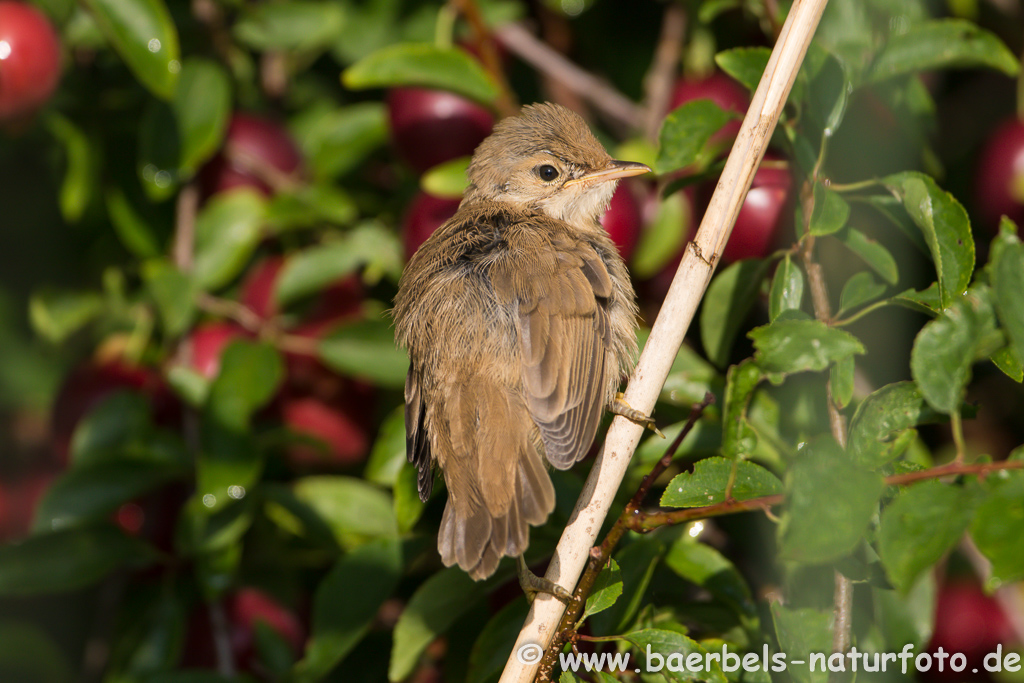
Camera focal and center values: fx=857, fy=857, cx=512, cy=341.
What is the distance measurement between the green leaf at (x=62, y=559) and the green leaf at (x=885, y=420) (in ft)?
6.54

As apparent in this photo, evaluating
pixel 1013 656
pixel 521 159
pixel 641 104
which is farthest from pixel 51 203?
pixel 1013 656

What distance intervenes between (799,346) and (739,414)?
160mm

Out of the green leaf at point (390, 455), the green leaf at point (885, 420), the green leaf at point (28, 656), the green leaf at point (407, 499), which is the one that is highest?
the green leaf at point (885, 420)

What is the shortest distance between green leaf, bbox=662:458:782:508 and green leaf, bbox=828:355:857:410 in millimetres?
296

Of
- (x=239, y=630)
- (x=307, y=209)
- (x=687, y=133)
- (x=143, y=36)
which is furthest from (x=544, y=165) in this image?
(x=239, y=630)

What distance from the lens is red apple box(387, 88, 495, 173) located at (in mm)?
2662

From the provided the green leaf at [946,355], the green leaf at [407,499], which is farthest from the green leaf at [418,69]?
the green leaf at [946,355]

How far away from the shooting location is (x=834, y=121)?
1.79 meters

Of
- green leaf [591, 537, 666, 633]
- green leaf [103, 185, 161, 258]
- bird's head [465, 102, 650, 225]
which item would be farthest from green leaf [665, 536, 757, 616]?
green leaf [103, 185, 161, 258]

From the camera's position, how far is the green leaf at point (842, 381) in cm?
168

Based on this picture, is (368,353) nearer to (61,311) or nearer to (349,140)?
(349,140)

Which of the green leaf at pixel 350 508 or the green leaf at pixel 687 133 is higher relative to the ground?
the green leaf at pixel 687 133

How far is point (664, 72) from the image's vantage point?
9.34 ft

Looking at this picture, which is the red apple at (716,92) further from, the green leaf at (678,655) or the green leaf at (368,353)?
the green leaf at (678,655)
